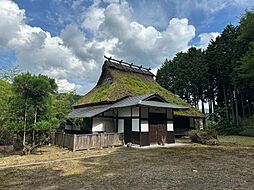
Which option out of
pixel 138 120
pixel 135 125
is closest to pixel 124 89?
pixel 135 125

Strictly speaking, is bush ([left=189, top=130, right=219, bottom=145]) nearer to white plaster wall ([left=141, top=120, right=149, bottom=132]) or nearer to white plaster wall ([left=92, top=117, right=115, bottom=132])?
white plaster wall ([left=141, top=120, right=149, bottom=132])

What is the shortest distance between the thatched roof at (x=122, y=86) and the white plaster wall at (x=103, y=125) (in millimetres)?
2219

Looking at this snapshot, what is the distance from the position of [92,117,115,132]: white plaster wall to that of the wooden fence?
1.80 metres

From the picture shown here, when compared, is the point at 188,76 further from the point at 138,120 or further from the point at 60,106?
the point at 60,106

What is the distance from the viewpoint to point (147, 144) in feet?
49.9

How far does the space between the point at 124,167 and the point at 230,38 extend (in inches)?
1169

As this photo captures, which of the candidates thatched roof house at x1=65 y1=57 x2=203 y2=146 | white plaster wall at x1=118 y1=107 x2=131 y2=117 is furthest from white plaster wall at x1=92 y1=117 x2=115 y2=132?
white plaster wall at x1=118 y1=107 x2=131 y2=117

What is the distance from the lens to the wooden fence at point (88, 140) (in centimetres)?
1318

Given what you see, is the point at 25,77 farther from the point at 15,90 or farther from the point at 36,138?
the point at 36,138

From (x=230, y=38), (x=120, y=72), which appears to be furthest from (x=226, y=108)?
(x=120, y=72)

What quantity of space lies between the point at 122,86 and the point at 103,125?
5.66 m

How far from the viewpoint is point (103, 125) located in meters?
16.7

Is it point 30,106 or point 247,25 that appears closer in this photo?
point 30,106

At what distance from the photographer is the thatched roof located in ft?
66.2
